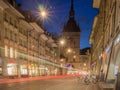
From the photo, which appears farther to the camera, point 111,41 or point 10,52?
point 10,52

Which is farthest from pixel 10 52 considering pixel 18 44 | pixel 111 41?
pixel 111 41

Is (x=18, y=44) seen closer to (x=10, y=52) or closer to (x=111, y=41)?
(x=10, y=52)

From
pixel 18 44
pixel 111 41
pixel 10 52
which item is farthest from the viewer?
pixel 18 44

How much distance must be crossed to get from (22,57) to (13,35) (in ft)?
23.1

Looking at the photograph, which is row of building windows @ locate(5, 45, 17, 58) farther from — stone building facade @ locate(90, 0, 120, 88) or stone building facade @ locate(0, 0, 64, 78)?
stone building facade @ locate(90, 0, 120, 88)

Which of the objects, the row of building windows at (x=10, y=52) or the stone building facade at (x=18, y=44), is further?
the row of building windows at (x=10, y=52)

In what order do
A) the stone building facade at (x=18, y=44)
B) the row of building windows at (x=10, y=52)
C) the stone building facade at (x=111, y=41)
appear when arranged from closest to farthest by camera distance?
the stone building facade at (x=111, y=41), the stone building facade at (x=18, y=44), the row of building windows at (x=10, y=52)

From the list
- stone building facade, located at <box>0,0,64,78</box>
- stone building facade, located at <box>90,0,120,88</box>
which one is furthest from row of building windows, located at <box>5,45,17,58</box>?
stone building facade, located at <box>90,0,120,88</box>

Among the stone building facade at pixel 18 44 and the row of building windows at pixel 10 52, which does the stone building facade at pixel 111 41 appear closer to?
the stone building facade at pixel 18 44

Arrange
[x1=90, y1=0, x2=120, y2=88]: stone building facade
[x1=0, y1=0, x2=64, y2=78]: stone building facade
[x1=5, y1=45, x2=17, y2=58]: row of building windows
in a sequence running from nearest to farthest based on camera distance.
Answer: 1. [x1=90, y1=0, x2=120, y2=88]: stone building facade
2. [x1=0, y1=0, x2=64, y2=78]: stone building facade
3. [x1=5, y1=45, x2=17, y2=58]: row of building windows

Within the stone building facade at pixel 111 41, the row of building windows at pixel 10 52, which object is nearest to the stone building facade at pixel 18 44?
the row of building windows at pixel 10 52

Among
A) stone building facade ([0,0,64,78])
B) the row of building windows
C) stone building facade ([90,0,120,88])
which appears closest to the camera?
stone building facade ([90,0,120,88])

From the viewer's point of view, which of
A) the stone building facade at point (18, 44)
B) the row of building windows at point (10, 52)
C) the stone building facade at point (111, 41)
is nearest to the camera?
the stone building facade at point (111, 41)

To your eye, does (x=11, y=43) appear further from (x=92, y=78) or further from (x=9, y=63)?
(x=92, y=78)
